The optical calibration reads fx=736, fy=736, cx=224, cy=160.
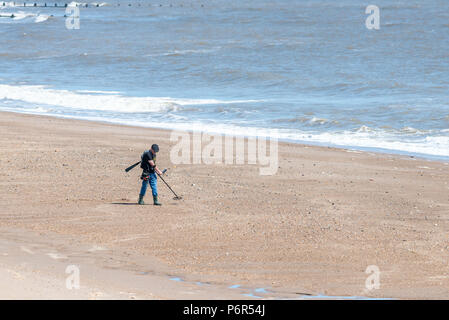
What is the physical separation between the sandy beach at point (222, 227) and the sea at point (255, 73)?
5205 mm

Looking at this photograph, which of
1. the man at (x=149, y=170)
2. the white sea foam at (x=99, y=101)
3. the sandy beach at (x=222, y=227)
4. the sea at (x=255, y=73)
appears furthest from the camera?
the white sea foam at (x=99, y=101)

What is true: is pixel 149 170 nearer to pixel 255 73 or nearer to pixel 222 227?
pixel 222 227

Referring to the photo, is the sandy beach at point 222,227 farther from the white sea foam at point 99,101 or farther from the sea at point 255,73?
the white sea foam at point 99,101

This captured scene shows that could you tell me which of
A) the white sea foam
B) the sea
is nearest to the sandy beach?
the sea

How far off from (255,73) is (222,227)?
2774 centimetres

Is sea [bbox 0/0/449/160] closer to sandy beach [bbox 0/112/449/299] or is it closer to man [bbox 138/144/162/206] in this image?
sandy beach [bbox 0/112/449/299]

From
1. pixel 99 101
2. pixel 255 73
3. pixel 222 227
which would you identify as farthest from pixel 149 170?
pixel 255 73

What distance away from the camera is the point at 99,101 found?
96.5ft

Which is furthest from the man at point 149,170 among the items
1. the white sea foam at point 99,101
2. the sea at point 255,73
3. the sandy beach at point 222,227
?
the white sea foam at point 99,101

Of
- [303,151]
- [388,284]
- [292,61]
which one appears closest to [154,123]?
[303,151]

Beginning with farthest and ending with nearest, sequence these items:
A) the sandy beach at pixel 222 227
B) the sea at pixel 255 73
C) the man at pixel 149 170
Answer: the sea at pixel 255 73 < the man at pixel 149 170 < the sandy beach at pixel 222 227

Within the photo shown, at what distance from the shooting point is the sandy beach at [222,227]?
867 centimetres

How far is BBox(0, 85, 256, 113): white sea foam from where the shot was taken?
27.8 meters

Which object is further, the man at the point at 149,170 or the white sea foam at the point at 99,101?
the white sea foam at the point at 99,101
